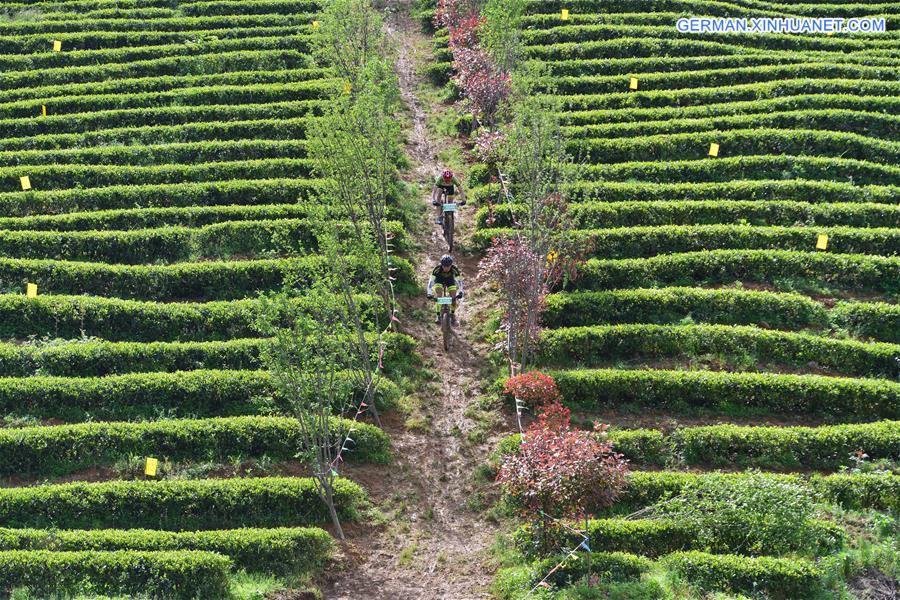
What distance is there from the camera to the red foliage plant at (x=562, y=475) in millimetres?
12125

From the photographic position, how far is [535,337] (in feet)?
53.0

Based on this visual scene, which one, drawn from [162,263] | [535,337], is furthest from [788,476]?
[162,263]

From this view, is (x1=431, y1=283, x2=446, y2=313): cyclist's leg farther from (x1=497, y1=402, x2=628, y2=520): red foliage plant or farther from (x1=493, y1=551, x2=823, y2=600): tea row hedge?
(x1=493, y1=551, x2=823, y2=600): tea row hedge

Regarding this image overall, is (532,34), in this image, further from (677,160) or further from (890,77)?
(890,77)

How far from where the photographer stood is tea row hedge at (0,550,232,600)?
1206cm

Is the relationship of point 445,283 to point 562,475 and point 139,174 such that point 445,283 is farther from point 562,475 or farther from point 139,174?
point 139,174

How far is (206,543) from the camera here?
12.8 metres

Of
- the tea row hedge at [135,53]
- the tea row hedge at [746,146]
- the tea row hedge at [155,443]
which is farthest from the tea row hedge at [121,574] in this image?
the tea row hedge at [135,53]

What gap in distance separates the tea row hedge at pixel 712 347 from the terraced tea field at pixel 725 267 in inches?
1.5

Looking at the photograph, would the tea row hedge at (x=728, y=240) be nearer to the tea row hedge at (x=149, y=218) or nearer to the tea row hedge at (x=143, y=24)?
the tea row hedge at (x=149, y=218)

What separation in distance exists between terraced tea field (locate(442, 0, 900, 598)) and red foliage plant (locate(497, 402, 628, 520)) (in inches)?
32.4

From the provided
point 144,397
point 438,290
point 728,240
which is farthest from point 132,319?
point 728,240

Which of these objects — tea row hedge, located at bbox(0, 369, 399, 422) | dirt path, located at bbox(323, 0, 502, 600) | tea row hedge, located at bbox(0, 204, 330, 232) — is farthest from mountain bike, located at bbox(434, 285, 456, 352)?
tea row hedge, located at bbox(0, 204, 330, 232)

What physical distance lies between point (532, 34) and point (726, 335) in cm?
1343
